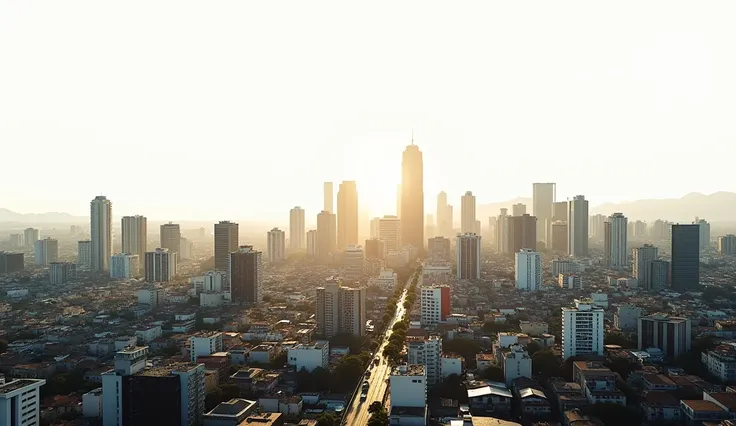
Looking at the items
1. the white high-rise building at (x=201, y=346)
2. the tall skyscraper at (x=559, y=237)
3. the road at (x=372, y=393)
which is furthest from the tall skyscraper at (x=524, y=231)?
the white high-rise building at (x=201, y=346)

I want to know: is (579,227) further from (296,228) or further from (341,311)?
(341,311)

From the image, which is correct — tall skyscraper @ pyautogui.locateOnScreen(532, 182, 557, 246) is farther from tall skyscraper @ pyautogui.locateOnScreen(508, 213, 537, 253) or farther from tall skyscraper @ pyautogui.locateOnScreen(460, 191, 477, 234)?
tall skyscraper @ pyautogui.locateOnScreen(508, 213, 537, 253)

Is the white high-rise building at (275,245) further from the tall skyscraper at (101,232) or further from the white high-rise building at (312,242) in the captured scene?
the tall skyscraper at (101,232)

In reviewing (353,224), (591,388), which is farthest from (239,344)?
(353,224)

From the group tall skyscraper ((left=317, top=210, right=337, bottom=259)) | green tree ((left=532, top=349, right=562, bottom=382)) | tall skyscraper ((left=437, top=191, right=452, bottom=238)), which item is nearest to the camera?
green tree ((left=532, top=349, right=562, bottom=382))

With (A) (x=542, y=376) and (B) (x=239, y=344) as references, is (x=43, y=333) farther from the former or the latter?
(A) (x=542, y=376)

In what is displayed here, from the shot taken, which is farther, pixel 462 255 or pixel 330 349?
pixel 462 255

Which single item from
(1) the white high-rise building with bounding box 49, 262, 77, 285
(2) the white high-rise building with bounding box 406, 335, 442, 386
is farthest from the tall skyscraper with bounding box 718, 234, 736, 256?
(1) the white high-rise building with bounding box 49, 262, 77, 285

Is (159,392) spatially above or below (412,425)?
above
